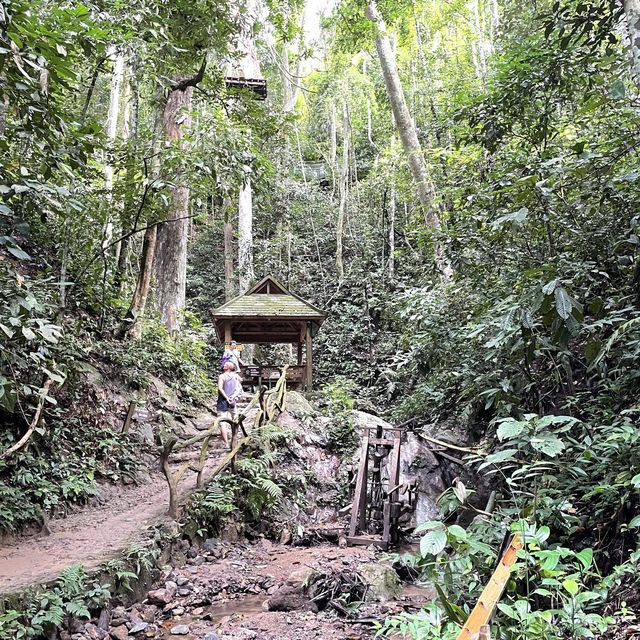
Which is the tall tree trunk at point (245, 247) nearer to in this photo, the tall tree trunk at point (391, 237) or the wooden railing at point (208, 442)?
the tall tree trunk at point (391, 237)

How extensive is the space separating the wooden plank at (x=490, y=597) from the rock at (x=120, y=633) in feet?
11.2

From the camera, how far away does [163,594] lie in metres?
5.03

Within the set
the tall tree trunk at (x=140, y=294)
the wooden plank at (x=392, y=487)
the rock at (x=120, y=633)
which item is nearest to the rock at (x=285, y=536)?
the wooden plank at (x=392, y=487)

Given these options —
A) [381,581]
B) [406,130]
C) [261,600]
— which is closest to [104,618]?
[261,600]

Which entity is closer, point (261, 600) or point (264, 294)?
point (261, 600)

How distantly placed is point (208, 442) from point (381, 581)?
2.92 metres

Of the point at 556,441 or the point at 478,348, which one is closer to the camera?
the point at 556,441

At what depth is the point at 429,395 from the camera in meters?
10.0

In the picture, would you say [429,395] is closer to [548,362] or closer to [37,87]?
[548,362]

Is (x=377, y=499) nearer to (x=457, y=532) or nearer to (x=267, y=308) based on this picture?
(x=457, y=532)

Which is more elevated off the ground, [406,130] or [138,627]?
[406,130]

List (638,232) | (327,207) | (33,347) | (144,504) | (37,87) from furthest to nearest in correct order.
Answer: (327,207)
(144,504)
(33,347)
(638,232)
(37,87)

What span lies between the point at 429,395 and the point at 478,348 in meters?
3.20

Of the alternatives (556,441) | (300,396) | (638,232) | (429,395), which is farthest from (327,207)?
(556,441)
